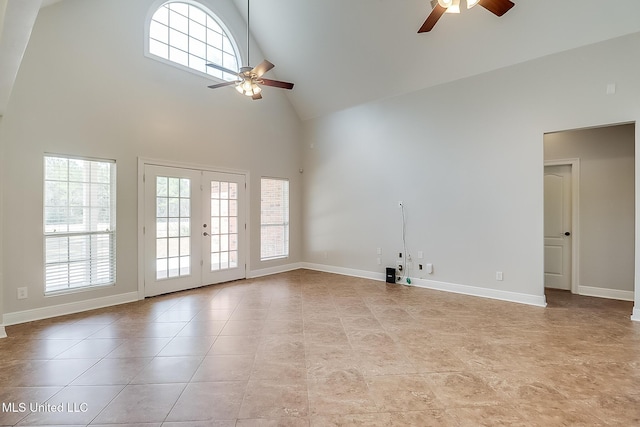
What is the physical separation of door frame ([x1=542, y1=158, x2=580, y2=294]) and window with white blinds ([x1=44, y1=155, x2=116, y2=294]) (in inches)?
280

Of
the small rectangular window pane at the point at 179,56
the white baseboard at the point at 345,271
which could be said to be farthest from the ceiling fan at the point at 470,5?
the white baseboard at the point at 345,271

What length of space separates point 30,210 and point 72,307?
134 cm

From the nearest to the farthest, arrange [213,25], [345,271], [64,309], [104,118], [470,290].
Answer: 1. [64,309]
2. [104,118]
3. [470,290]
4. [213,25]
5. [345,271]

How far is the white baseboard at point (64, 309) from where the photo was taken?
3646mm

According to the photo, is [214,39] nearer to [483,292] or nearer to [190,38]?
[190,38]

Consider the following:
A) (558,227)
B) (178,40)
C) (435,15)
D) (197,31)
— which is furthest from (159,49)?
(558,227)

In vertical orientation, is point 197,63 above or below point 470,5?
above

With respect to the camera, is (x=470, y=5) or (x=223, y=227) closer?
(x=470, y=5)

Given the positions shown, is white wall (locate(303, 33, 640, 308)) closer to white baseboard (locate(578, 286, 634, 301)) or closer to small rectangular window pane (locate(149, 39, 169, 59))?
white baseboard (locate(578, 286, 634, 301))

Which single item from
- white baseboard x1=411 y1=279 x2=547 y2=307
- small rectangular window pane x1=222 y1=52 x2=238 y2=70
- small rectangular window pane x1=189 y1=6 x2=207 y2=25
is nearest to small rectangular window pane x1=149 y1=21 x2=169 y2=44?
small rectangular window pane x1=189 y1=6 x2=207 y2=25

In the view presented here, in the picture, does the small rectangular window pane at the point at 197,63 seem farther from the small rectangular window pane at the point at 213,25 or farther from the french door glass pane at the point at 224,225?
the french door glass pane at the point at 224,225

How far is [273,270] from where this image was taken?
670cm

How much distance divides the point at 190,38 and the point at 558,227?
7.14 m

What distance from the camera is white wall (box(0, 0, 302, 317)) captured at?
3688 millimetres
